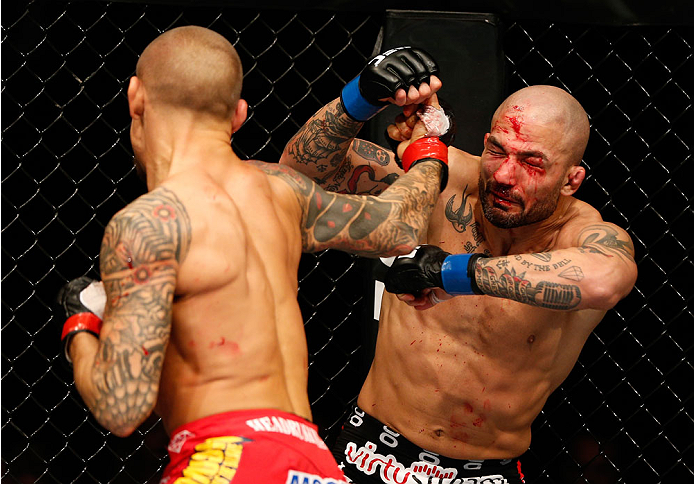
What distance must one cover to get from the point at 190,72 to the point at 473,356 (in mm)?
1023

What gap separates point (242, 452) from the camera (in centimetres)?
120

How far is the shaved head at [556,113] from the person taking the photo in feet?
5.93

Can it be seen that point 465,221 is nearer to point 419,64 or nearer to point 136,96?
point 419,64

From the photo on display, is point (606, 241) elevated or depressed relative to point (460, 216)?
elevated

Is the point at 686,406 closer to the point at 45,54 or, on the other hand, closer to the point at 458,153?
the point at 458,153

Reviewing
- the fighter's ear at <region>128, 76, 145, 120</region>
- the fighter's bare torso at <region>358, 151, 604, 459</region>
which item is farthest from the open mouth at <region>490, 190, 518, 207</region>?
the fighter's ear at <region>128, 76, 145, 120</region>

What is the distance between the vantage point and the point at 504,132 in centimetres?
182

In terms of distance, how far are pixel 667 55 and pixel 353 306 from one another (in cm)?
138

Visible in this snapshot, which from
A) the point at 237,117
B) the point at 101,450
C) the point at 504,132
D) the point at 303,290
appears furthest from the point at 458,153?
the point at 101,450

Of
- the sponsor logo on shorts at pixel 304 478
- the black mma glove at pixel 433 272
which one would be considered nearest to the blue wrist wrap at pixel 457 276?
the black mma glove at pixel 433 272

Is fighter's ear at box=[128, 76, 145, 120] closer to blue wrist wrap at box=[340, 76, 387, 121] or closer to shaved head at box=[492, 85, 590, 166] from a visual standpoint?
blue wrist wrap at box=[340, 76, 387, 121]

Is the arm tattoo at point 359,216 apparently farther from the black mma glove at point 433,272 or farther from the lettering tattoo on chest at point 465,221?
the lettering tattoo on chest at point 465,221

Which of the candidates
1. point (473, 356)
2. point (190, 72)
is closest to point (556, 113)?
point (473, 356)

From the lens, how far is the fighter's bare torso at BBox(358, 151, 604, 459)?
1913 millimetres
